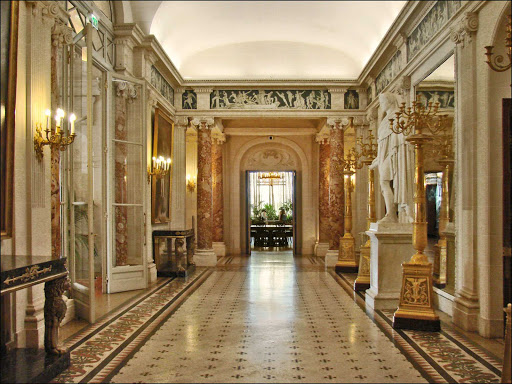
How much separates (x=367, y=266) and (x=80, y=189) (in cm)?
521

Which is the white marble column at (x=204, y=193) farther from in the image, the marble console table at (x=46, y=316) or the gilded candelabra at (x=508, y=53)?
the gilded candelabra at (x=508, y=53)

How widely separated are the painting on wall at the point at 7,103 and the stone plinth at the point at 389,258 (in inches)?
193

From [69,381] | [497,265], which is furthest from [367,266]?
[69,381]

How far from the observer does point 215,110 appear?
1267 centimetres

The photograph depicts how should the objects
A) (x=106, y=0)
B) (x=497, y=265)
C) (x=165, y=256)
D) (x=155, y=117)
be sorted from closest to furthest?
(x=497, y=265) → (x=106, y=0) → (x=155, y=117) → (x=165, y=256)

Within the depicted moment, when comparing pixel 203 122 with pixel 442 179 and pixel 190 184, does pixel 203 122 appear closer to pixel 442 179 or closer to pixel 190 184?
pixel 190 184

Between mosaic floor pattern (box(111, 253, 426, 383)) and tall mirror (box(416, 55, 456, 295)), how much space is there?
4.71 feet

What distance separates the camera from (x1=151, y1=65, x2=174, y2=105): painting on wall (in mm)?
10352

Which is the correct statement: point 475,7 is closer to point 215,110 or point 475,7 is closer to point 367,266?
point 367,266

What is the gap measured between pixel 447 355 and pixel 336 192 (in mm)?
8100

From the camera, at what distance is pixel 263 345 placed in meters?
5.23

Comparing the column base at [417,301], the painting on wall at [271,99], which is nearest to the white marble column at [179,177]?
the painting on wall at [271,99]

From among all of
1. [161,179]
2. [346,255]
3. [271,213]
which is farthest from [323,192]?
[271,213]

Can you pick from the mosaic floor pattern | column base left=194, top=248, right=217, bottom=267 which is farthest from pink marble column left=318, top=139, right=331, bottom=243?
the mosaic floor pattern
